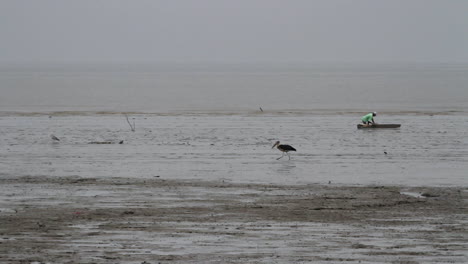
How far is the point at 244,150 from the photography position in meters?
26.0

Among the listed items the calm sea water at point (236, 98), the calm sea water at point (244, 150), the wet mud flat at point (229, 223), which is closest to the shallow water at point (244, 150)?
the calm sea water at point (244, 150)

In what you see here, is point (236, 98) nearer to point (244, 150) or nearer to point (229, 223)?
point (244, 150)

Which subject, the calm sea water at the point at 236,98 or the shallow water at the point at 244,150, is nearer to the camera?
the shallow water at the point at 244,150

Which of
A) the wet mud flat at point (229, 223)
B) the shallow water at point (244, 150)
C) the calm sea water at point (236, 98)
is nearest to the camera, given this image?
the wet mud flat at point (229, 223)

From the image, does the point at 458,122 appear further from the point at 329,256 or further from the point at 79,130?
the point at 329,256

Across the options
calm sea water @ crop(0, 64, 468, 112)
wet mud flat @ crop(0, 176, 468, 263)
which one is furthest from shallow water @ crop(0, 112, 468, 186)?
calm sea water @ crop(0, 64, 468, 112)

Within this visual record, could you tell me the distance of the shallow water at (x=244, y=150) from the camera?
65.2 ft

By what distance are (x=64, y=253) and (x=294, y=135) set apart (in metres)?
21.7

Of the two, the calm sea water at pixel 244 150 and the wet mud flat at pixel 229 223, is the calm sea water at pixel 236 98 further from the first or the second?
the wet mud flat at pixel 229 223

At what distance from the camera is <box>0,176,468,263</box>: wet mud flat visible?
10.3m

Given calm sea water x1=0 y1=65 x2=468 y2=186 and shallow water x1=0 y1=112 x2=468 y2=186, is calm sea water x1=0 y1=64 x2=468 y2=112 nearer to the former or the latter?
calm sea water x1=0 y1=65 x2=468 y2=186

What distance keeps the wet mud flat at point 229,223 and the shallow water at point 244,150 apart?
2.48 m

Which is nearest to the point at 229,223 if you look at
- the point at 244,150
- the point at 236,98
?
the point at 244,150

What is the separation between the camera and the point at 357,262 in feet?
32.2
